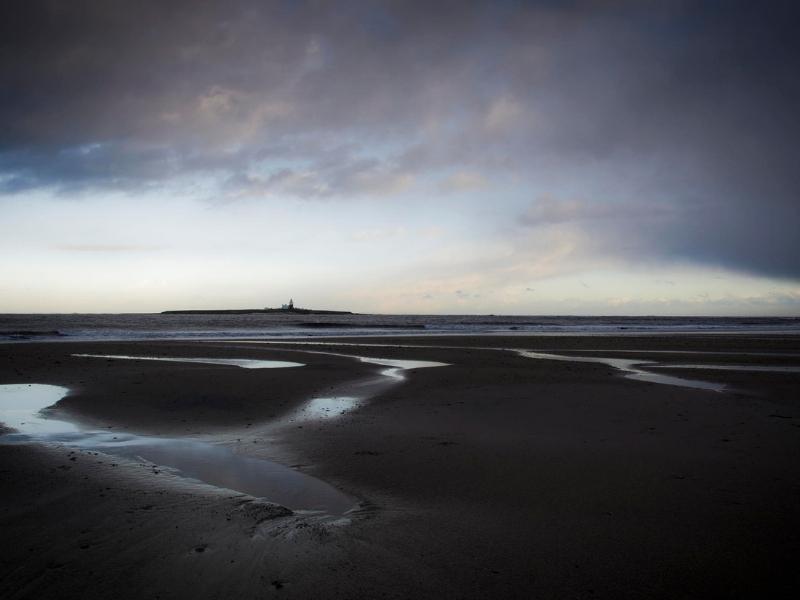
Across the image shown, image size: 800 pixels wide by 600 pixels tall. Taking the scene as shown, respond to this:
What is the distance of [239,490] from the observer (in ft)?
17.6

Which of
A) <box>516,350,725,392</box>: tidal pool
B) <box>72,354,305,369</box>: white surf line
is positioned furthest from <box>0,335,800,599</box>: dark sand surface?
<box>72,354,305,369</box>: white surf line

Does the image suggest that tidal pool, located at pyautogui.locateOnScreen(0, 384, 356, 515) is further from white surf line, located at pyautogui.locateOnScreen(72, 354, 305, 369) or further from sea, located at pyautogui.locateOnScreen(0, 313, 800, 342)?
sea, located at pyautogui.locateOnScreen(0, 313, 800, 342)

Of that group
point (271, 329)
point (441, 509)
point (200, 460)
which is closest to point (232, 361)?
point (200, 460)

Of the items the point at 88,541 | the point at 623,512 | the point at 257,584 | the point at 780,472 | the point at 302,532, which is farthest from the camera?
the point at 780,472

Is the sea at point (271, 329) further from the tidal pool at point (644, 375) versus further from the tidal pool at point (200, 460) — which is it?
the tidal pool at point (200, 460)

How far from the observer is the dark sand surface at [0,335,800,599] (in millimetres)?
3465

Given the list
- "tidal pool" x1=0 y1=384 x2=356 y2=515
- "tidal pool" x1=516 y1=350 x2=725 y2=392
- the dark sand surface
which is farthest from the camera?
"tidal pool" x1=516 y1=350 x2=725 y2=392

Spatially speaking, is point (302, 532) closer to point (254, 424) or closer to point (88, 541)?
point (88, 541)

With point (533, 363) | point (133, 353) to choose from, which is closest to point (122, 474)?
point (533, 363)

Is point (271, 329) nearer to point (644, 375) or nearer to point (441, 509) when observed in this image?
point (644, 375)

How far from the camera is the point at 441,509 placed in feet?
15.8

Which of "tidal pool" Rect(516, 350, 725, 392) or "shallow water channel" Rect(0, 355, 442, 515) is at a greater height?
"tidal pool" Rect(516, 350, 725, 392)

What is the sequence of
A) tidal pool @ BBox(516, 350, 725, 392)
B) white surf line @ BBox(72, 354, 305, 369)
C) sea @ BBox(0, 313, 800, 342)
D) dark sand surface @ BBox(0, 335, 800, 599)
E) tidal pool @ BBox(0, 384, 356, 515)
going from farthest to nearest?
1. sea @ BBox(0, 313, 800, 342)
2. white surf line @ BBox(72, 354, 305, 369)
3. tidal pool @ BBox(516, 350, 725, 392)
4. tidal pool @ BBox(0, 384, 356, 515)
5. dark sand surface @ BBox(0, 335, 800, 599)

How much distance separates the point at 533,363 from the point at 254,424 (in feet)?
41.1
